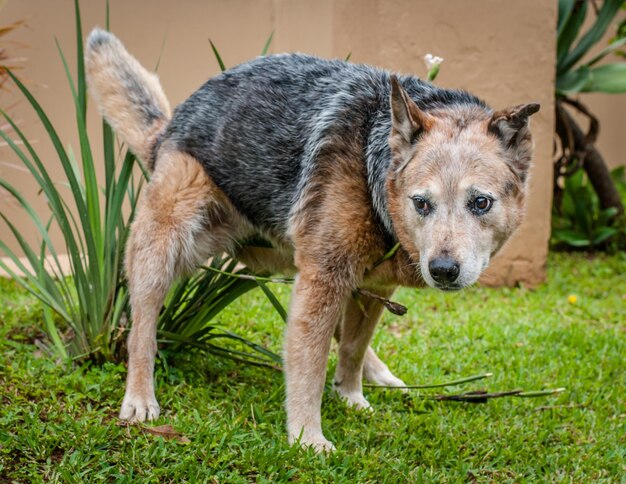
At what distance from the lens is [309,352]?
3.83 metres

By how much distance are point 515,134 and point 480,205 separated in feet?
1.32

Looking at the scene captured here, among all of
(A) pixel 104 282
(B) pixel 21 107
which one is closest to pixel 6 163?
(B) pixel 21 107

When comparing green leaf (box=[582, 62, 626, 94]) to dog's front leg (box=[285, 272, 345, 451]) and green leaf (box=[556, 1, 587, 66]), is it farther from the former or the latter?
dog's front leg (box=[285, 272, 345, 451])

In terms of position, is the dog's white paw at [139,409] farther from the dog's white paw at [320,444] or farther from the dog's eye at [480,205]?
the dog's eye at [480,205]

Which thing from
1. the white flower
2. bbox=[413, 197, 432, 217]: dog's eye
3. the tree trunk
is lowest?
the tree trunk

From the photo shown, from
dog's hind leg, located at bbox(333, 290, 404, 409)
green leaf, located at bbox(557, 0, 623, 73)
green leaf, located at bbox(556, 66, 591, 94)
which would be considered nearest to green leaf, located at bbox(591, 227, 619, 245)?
green leaf, located at bbox(556, 66, 591, 94)

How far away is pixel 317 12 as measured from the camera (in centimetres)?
691

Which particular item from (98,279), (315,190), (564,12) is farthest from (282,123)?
(564,12)

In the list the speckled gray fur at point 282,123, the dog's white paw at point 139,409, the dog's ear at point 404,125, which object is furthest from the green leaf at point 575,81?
the dog's white paw at point 139,409

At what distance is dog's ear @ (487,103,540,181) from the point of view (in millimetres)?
3562

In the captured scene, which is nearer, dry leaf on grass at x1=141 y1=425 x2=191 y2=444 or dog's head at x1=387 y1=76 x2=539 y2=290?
dog's head at x1=387 y1=76 x2=539 y2=290

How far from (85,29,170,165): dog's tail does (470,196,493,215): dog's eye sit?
1.98 meters

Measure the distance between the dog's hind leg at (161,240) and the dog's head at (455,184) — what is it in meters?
1.11

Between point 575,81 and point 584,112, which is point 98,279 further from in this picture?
point 584,112
